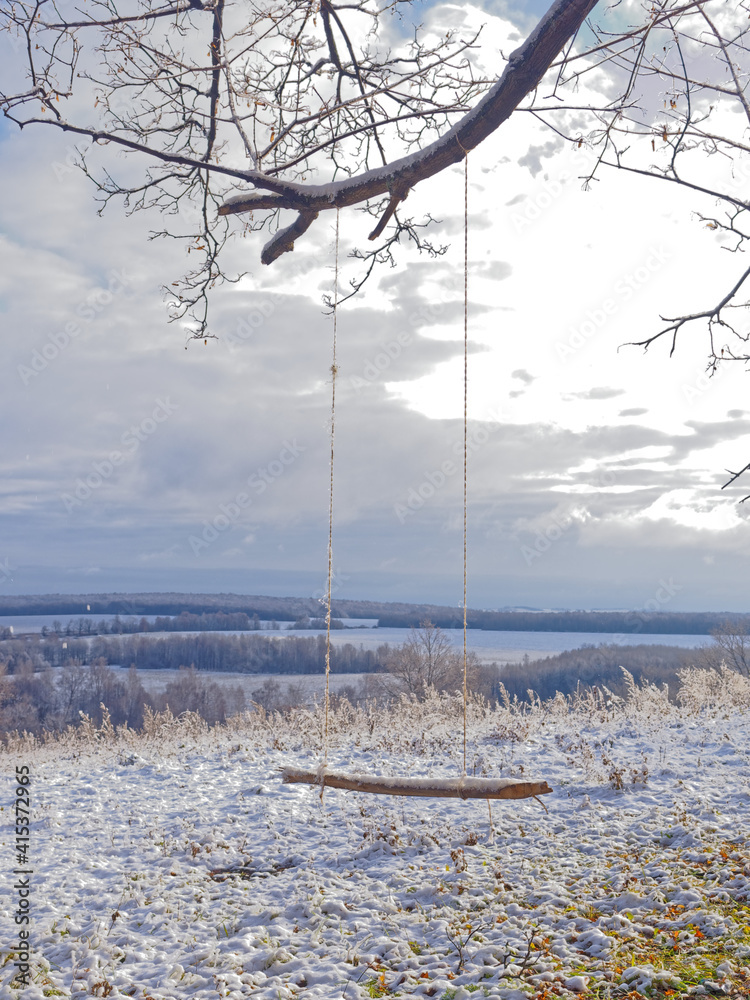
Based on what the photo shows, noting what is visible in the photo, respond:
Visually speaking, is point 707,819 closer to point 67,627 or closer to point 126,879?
point 126,879

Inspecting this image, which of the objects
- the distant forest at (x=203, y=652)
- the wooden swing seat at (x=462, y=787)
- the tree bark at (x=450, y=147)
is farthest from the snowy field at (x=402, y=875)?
the distant forest at (x=203, y=652)

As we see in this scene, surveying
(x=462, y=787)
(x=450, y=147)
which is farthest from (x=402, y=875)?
(x=450, y=147)

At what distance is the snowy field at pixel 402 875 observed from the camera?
4.49 meters

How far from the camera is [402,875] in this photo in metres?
6.04

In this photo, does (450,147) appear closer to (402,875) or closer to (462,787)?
(462,787)

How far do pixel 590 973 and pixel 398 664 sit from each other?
29.0 meters

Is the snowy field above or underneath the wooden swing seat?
underneath

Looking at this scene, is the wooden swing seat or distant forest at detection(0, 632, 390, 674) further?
distant forest at detection(0, 632, 390, 674)

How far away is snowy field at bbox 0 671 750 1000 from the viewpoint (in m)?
4.49

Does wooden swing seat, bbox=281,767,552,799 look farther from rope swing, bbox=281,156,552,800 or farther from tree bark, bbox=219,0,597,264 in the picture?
tree bark, bbox=219,0,597,264

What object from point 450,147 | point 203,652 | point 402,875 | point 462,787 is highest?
point 450,147

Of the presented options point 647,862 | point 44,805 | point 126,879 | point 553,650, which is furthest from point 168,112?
point 553,650

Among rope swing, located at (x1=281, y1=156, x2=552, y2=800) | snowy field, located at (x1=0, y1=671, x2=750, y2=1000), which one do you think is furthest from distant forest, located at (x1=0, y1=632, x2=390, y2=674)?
rope swing, located at (x1=281, y1=156, x2=552, y2=800)

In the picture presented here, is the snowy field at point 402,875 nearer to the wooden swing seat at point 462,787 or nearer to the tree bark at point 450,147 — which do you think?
the wooden swing seat at point 462,787
